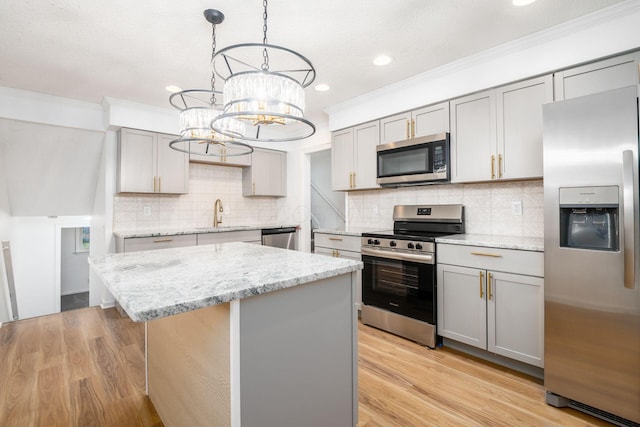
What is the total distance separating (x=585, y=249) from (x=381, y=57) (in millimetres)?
2010

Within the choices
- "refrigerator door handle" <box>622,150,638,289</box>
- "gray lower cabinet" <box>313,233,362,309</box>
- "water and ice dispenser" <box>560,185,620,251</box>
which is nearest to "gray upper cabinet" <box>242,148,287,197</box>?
"gray lower cabinet" <box>313,233,362,309</box>

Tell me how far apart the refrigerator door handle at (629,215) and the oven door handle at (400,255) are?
1.19 metres

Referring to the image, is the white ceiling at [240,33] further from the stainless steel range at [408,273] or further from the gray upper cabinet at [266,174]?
the gray upper cabinet at [266,174]

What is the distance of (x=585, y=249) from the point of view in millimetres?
1761

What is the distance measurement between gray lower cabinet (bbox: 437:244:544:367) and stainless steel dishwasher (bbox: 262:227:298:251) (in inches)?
103

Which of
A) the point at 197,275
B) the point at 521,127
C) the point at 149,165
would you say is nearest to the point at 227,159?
the point at 149,165

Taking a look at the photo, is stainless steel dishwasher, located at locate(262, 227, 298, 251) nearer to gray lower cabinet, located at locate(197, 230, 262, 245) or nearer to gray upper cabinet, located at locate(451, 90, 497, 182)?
gray lower cabinet, located at locate(197, 230, 262, 245)

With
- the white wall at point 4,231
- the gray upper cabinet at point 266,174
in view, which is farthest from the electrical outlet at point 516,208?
the white wall at point 4,231

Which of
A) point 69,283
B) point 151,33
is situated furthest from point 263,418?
point 69,283

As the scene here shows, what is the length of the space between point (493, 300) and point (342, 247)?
157 cm

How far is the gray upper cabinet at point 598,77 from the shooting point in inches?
79.3

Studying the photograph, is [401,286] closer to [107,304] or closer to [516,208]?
[516,208]

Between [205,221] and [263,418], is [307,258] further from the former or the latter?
[205,221]

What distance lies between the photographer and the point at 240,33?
2279mm
